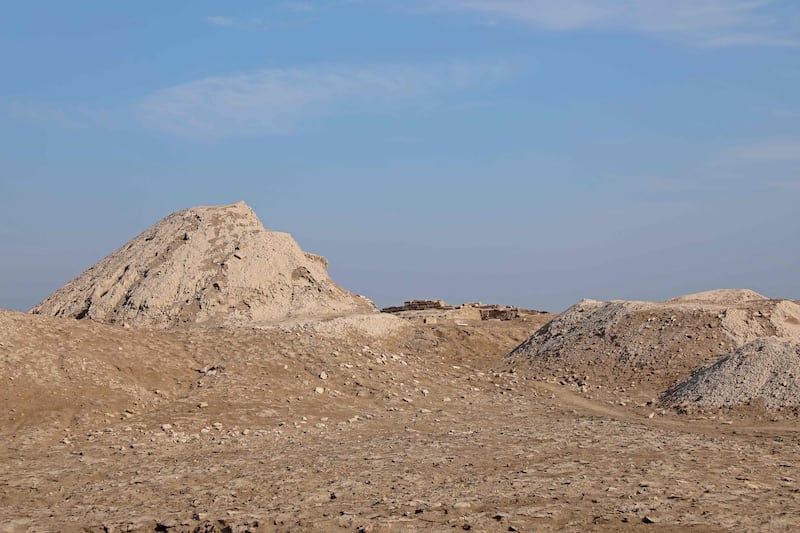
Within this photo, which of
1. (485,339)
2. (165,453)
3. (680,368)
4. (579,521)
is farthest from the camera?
(485,339)

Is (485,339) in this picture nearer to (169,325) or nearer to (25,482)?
(169,325)

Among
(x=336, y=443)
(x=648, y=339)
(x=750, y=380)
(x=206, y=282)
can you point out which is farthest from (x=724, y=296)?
(x=336, y=443)

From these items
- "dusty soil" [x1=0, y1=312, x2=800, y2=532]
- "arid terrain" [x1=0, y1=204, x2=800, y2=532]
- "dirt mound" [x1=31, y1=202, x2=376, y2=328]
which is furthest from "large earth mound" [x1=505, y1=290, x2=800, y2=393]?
"dirt mound" [x1=31, y1=202, x2=376, y2=328]

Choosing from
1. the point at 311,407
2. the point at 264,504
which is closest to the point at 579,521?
the point at 264,504

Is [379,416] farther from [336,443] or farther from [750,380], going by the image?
[750,380]

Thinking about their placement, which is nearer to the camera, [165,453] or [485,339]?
[165,453]

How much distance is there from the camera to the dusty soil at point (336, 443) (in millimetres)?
9742

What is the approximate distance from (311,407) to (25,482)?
6.55m

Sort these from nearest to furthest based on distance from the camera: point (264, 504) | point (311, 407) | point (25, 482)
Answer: point (264, 504), point (25, 482), point (311, 407)

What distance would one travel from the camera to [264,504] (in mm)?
10305

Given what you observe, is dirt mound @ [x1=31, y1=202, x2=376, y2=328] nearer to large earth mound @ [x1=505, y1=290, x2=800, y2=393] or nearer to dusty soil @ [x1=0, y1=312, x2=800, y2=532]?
dusty soil @ [x1=0, y1=312, x2=800, y2=532]

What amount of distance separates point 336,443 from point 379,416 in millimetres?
2781

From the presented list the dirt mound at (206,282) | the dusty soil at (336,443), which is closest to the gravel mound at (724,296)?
the dusty soil at (336,443)

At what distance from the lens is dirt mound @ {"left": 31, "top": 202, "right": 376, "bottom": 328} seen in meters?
24.7
